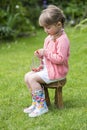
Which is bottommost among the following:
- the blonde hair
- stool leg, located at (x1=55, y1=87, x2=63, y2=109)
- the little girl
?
stool leg, located at (x1=55, y1=87, x2=63, y2=109)

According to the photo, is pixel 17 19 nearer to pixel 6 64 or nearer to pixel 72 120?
pixel 6 64

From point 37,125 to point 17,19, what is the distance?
7407mm

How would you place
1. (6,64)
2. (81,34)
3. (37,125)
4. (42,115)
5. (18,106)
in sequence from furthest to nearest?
(81,34) < (6,64) < (18,106) < (42,115) < (37,125)

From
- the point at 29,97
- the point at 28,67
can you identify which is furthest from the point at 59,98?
the point at 28,67

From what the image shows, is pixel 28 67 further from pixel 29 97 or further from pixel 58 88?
pixel 58 88

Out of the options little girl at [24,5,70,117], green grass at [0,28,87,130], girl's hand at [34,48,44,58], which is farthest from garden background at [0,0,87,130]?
girl's hand at [34,48,44,58]

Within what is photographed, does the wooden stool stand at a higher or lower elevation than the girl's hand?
lower

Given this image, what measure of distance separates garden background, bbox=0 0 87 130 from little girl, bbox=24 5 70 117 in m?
0.20

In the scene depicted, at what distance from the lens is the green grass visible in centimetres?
454

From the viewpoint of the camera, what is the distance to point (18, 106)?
5.28m

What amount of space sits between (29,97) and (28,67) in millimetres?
2177

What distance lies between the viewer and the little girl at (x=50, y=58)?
479 centimetres

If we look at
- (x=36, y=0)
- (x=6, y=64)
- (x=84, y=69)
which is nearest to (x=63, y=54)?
(x=84, y=69)

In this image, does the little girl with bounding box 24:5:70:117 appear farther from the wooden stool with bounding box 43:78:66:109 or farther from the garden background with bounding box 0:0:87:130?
the garden background with bounding box 0:0:87:130
